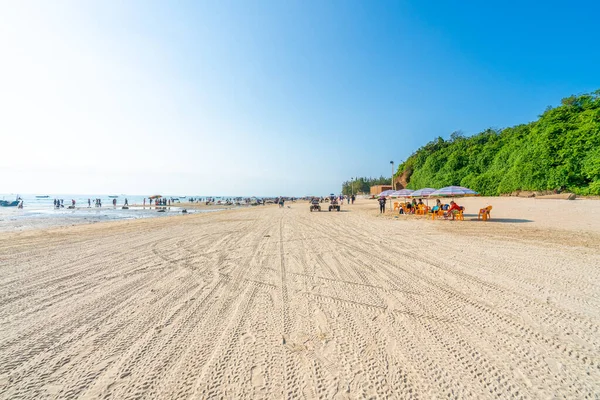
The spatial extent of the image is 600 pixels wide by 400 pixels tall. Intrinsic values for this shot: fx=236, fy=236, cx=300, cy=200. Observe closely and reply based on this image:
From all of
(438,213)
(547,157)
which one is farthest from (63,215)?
(547,157)

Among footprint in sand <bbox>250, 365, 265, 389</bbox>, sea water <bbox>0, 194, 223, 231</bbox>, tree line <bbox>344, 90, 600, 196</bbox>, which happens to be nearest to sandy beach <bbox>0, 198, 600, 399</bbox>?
footprint in sand <bbox>250, 365, 265, 389</bbox>

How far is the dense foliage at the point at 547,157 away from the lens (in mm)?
18625

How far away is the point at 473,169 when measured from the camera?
33.6 metres

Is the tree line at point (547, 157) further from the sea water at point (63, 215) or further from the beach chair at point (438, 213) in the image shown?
the sea water at point (63, 215)

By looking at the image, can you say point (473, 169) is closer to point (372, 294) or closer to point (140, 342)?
point (372, 294)

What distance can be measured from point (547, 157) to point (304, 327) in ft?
95.6

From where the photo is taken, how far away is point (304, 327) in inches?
123

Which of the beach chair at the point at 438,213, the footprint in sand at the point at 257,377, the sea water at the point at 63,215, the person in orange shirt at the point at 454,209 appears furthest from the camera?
the sea water at the point at 63,215

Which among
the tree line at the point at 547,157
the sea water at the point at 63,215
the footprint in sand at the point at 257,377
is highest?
the tree line at the point at 547,157

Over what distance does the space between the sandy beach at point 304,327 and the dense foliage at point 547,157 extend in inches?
756

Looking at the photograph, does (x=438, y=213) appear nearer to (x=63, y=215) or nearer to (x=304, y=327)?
(x=304, y=327)

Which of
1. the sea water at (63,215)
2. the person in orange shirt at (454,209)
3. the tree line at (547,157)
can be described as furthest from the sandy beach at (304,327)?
the tree line at (547,157)

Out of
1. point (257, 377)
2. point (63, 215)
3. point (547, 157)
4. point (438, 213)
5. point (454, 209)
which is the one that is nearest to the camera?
point (257, 377)

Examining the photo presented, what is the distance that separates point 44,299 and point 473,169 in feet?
137
